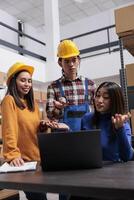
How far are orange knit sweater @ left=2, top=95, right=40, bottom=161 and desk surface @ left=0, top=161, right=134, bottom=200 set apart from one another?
39 cm

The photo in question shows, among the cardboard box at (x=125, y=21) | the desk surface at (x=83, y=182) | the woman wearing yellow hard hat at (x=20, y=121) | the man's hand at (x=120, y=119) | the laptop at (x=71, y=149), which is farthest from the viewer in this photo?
the cardboard box at (x=125, y=21)

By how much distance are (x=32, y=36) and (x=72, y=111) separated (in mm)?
5774

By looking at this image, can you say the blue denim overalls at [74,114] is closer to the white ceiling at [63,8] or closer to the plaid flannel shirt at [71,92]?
the plaid flannel shirt at [71,92]

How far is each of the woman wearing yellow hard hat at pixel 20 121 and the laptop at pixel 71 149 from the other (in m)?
0.28

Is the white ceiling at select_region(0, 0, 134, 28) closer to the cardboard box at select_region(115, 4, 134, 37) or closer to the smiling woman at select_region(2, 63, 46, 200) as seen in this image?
the cardboard box at select_region(115, 4, 134, 37)

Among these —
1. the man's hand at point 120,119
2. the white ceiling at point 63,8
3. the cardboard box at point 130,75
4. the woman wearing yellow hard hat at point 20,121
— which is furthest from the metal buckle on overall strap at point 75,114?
the white ceiling at point 63,8

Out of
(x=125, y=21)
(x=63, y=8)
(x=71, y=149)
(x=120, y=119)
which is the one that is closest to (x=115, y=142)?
(x=120, y=119)

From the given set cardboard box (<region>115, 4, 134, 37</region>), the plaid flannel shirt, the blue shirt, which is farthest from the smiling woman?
cardboard box (<region>115, 4, 134, 37</region>)

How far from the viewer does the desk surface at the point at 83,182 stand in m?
0.65

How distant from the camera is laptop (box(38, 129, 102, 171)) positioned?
3.03 feet

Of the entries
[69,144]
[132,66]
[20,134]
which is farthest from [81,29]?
A: [69,144]

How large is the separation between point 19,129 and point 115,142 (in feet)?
1.58

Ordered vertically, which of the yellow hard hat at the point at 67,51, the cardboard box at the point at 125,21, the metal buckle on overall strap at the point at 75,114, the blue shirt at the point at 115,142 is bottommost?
the blue shirt at the point at 115,142

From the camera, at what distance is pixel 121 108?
128cm
